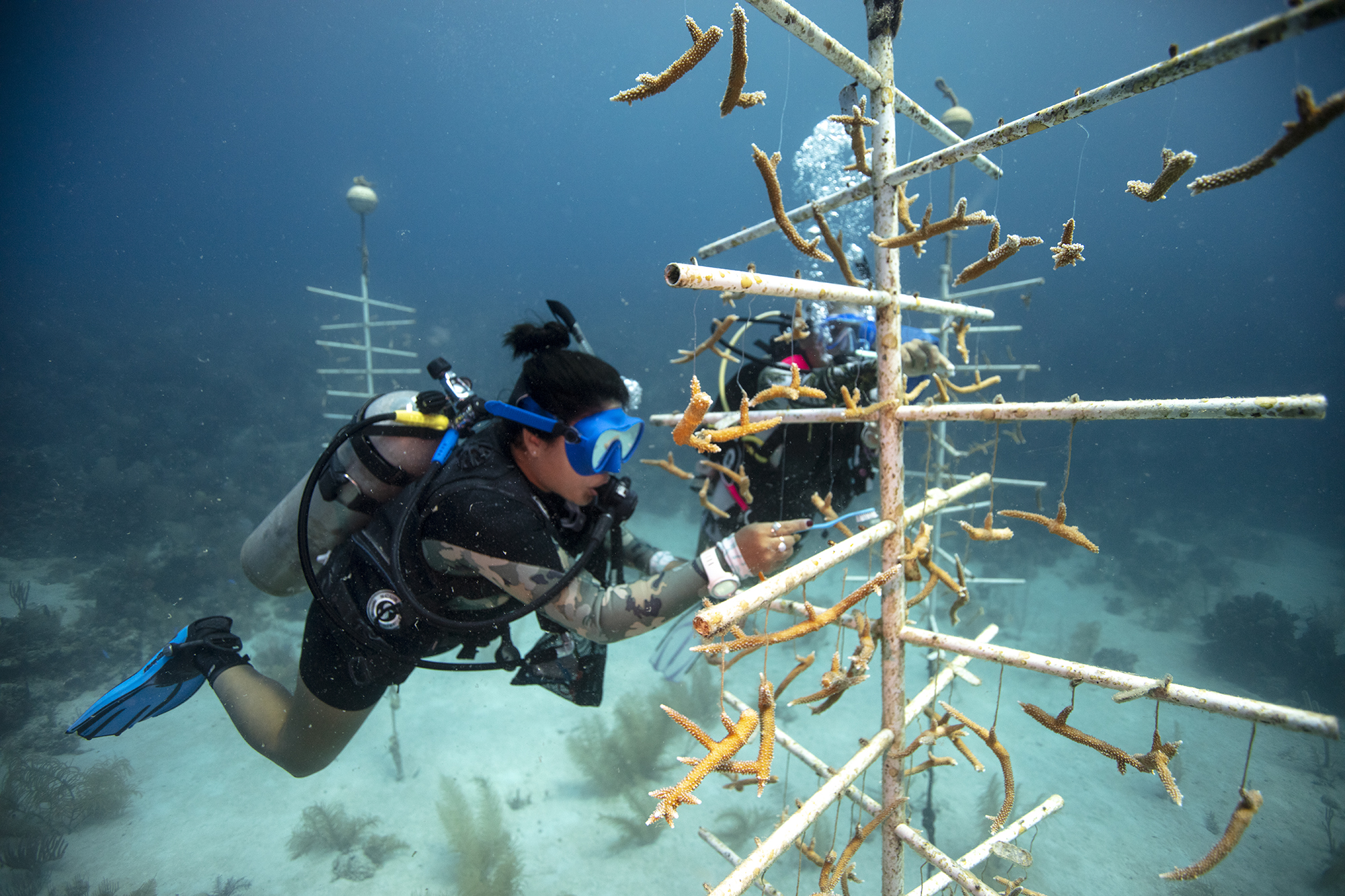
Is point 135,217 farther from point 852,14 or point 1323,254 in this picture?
point 1323,254

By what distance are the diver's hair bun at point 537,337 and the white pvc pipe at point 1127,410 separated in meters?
1.65

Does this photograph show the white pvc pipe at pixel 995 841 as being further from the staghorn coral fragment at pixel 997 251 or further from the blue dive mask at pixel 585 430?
the blue dive mask at pixel 585 430

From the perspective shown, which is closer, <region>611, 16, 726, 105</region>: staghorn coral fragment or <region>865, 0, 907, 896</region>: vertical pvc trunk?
<region>611, 16, 726, 105</region>: staghorn coral fragment

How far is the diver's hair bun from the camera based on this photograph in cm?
320

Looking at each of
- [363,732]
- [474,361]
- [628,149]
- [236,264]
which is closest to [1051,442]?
[363,732]

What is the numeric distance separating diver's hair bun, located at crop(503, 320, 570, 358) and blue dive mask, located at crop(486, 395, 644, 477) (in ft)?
1.30

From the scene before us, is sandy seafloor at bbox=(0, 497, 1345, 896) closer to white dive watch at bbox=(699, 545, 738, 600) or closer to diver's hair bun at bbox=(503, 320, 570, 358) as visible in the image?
white dive watch at bbox=(699, 545, 738, 600)

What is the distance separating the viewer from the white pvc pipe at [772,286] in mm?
1258

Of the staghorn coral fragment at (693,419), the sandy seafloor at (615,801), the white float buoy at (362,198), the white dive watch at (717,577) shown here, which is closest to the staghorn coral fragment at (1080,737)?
the white dive watch at (717,577)

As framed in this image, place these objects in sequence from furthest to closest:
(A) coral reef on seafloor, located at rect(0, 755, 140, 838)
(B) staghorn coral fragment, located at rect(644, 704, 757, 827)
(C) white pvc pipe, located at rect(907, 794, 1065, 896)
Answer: (A) coral reef on seafloor, located at rect(0, 755, 140, 838)
(C) white pvc pipe, located at rect(907, 794, 1065, 896)
(B) staghorn coral fragment, located at rect(644, 704, 757, 827)

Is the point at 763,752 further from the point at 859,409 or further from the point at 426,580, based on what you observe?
the point at 426,580

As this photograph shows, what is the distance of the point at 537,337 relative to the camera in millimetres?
3195

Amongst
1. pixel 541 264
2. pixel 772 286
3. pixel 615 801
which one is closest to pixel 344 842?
pixel 615 801

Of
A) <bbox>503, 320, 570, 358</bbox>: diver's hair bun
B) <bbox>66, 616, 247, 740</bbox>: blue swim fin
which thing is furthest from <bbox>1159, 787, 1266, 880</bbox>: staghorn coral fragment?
<bbox>66, 616, 247, 740</bbox>: blue swim fin
